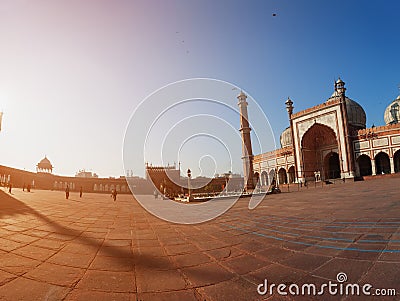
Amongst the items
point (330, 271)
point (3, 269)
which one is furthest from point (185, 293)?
point (3, 269)

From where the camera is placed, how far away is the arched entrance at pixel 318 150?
37469 mm

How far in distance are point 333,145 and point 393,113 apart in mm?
15001

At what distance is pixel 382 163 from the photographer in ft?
112

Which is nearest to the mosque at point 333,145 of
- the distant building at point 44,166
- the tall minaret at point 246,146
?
the tall minaret at point 246,146

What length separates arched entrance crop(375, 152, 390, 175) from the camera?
33.6 metres

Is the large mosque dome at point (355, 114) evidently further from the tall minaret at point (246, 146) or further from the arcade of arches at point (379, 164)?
the tall minaret at point (246, 146)

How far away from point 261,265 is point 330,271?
77 centimetres

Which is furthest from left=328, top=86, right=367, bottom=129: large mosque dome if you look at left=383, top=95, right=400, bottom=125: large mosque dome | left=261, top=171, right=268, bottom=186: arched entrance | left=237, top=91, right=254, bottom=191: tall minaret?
left=237, top=91, right=254, bottom=191: tall minaret

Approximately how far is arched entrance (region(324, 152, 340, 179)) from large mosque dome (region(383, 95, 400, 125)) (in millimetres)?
12861

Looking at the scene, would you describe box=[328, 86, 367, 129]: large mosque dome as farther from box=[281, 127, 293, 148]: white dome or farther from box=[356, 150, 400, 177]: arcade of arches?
box=[281, 127, 293, 148]: white dome

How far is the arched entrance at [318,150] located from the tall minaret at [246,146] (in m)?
13.6

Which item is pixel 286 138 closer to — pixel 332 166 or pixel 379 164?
pixel 332 166

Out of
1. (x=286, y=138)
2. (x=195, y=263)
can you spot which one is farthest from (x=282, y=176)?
(x=195, y=263)

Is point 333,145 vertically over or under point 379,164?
over
